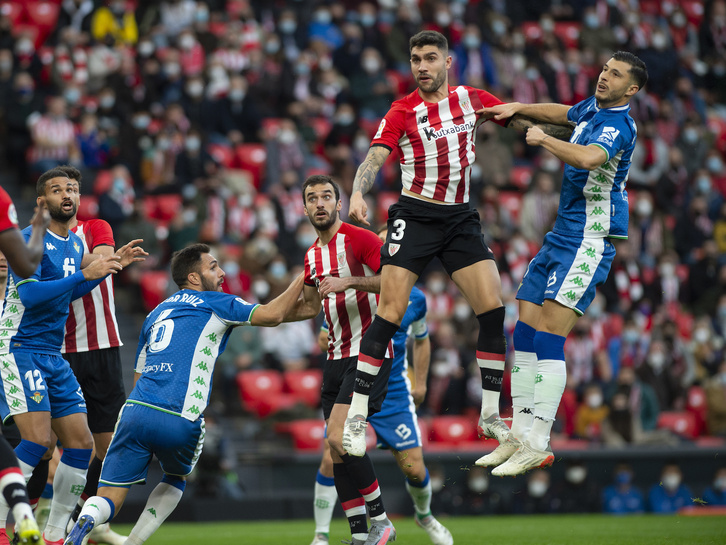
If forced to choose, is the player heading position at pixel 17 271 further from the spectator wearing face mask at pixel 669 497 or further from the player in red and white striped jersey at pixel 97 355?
the spectator wearing face mask at pixel 669 497

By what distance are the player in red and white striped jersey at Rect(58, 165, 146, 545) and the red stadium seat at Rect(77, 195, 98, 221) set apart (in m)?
6.99

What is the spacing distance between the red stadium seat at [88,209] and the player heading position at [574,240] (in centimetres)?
969


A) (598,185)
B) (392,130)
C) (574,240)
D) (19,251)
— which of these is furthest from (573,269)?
(19,251)

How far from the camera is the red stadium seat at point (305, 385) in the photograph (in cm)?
1608

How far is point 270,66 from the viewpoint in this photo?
20484mm

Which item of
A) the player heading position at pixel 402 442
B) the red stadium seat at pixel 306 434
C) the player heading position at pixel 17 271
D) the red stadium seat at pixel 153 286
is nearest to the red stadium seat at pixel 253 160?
the red stadium seat at pixel 153 286

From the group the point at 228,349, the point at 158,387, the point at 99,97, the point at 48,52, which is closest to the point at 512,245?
the point at 228,349

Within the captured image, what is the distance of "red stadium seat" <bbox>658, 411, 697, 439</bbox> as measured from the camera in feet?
59.3

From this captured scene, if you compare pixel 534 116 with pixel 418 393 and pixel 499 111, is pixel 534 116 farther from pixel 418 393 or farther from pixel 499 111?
pixel 418 393

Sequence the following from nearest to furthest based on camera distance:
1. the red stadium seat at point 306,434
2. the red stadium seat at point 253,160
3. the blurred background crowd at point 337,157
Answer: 1. the red stadium seat at point 306,434
2. the blurred background crowd at point 337,157
3. the red stadium seat at point 253,160

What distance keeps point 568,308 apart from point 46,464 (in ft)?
15.8

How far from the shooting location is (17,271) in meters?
6.51

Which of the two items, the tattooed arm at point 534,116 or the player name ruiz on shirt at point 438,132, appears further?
the tattooed arm at point 534,116

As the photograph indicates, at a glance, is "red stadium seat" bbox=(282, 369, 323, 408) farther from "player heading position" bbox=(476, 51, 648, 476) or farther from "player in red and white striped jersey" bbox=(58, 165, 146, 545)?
"player heading position" bbox=(476, 51, 648, 476)
